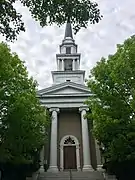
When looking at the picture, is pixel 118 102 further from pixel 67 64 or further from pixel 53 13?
pixel 67 64

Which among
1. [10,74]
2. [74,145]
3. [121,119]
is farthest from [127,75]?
[74,145]

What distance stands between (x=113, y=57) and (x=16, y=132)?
6581 mm

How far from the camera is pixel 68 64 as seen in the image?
31781mm

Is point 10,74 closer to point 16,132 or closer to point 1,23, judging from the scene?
point 16,132

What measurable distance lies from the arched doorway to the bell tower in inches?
286

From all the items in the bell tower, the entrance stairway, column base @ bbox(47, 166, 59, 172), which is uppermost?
the bell tower

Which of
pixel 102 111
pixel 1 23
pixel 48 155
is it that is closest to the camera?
pixel 1 23

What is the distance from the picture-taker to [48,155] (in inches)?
907

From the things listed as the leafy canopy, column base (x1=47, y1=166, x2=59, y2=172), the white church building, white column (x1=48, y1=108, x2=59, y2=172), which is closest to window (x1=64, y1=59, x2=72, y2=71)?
the white church building

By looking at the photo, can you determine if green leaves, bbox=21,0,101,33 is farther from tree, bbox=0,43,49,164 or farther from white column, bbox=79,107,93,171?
white column, bbox=79,107,93,171

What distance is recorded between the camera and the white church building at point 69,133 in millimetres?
22000

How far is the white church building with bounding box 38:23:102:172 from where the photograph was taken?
72.2 feet

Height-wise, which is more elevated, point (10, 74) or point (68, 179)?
point (10, 74)

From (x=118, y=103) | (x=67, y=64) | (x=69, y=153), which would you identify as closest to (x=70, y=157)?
(x=69, y=153)
